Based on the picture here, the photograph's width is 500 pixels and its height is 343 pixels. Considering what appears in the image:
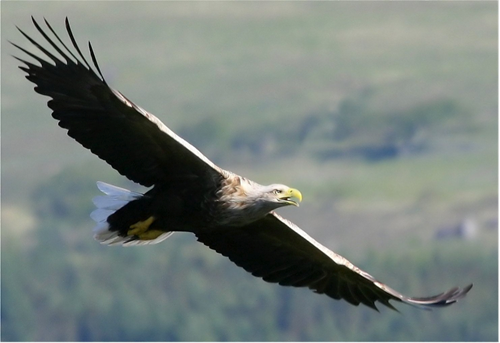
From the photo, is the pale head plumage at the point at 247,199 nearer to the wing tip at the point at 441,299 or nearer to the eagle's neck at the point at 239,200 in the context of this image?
the eagle's neck at the point at 239,200

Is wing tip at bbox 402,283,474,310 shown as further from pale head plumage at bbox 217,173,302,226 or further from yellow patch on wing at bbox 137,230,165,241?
yellow patch on wing at bbox 137,230,165,241

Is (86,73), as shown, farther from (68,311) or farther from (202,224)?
(68,311)

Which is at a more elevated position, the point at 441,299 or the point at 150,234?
the point at 150,234

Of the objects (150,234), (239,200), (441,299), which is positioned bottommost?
(441,299)

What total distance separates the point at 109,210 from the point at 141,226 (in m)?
0.35

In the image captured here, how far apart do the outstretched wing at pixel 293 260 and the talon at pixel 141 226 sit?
2.15 feet

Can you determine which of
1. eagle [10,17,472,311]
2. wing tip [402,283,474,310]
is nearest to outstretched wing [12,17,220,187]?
eagle [10,17,472,311]

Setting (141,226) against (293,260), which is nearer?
(141,226)

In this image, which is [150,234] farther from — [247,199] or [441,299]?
[441,299]

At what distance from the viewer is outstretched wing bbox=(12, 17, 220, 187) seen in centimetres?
1101

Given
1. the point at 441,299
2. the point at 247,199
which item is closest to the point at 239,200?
the point at 247,199

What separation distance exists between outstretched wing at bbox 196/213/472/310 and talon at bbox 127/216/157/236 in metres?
0.66

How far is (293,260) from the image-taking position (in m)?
12.4

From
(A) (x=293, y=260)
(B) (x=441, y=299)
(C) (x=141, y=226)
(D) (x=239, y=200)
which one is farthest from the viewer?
(A) (x=293, y=260)
